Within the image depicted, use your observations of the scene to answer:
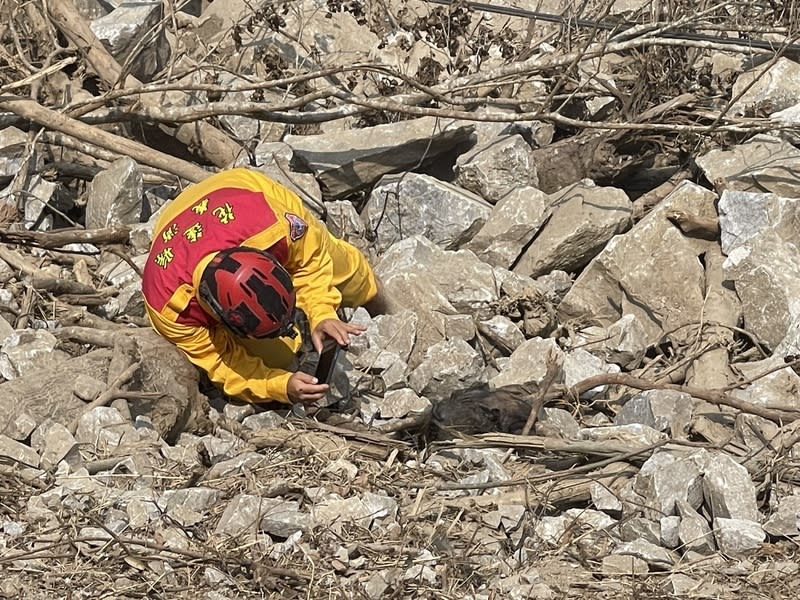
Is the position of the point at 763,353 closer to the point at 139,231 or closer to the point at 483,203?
the point at 483,203

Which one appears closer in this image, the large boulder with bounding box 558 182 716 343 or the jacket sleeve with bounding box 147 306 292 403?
the jacket sleeve with bounding box 147 306 292 403

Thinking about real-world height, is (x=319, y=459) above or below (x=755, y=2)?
below

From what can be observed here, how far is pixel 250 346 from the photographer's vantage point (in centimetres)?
486

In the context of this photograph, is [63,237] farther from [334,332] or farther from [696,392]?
[696,392]

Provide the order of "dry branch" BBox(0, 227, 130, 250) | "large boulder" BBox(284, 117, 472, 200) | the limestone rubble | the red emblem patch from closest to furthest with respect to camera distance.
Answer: the limestone rubble, the red emblem patch, "dry branch" BBox(0, 227, 130, 250), "large boulder" BBox(284, 117, 472, 200)

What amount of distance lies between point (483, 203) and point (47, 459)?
2307 mm

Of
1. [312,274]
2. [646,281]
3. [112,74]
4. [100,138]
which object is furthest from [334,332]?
[112,74]

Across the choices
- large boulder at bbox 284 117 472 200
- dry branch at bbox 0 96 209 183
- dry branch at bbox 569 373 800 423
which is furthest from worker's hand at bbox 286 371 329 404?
dry branch at bbox 0 96 209 183

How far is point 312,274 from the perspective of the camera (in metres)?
4.77

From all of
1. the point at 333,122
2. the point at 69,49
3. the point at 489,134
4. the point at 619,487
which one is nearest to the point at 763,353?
the point at 619,487

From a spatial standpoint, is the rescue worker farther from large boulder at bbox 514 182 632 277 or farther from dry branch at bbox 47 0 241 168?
dry branch at bbox 47 0 241 168

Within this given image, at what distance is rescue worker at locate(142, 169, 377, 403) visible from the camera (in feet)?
14.2

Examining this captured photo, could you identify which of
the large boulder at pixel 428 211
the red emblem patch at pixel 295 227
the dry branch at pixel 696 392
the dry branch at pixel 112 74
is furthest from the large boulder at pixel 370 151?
the dry branch at pixel 696 392

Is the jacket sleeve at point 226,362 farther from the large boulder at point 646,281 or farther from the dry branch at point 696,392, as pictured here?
the large boulder at point 646,281
